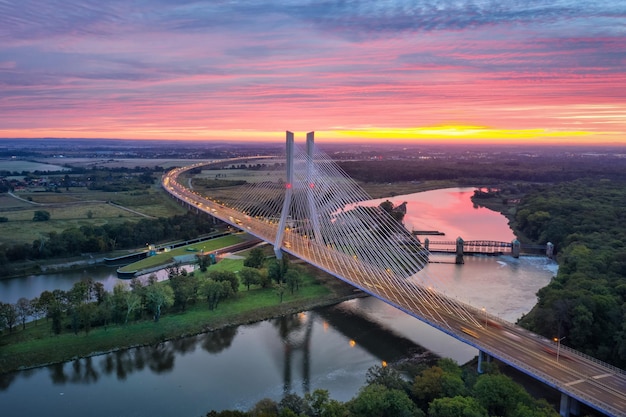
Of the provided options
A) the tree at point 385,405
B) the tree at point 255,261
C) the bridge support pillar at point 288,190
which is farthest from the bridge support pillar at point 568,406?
the tree at point 255,261

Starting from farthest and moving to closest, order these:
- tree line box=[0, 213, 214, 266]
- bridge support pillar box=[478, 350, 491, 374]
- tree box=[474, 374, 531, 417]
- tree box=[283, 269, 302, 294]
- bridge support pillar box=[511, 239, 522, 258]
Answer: bridge support pillar box=[511, 239, 522, 258] < tree line box=[0, 213, 214, 266] < tree box=[283, 269, 302, 294] < bridge support pillar box=[478, 350, 491, 374] < tree box=[474, 374, 531, 417]

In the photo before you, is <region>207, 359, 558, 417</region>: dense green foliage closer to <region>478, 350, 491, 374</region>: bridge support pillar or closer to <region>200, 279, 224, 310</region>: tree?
<region>478, 350, 491, 374</region>: bridge support pillar

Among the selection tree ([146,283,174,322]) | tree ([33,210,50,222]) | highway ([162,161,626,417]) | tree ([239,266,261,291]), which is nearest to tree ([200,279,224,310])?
tree ([146,283,174,322])

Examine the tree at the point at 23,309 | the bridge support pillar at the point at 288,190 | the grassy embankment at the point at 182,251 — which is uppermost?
the bridge support pillar at the point at 288,190

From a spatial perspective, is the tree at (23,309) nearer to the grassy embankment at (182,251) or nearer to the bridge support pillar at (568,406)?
the grassy embankment at (182,251)

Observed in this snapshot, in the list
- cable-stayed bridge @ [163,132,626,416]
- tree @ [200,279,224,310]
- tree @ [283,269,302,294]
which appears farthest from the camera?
tree @ [283,269,302,294]
